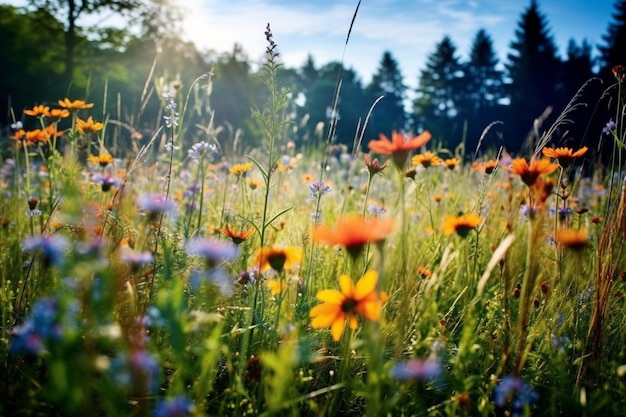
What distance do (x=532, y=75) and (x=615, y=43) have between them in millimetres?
4515

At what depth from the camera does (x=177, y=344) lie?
0.66 meters

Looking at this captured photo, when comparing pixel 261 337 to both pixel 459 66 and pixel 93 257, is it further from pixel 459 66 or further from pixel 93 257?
pixel 459 66

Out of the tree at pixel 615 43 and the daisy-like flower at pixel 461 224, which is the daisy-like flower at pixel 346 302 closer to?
the daisy-like flower at pixel 461 224

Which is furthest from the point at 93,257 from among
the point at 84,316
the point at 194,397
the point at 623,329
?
the point at 623,329

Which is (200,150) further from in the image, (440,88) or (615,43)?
(440,88)

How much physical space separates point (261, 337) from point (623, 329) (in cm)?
115

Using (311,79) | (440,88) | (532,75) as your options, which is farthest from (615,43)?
(311,79)

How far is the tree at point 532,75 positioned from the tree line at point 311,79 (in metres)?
0.07

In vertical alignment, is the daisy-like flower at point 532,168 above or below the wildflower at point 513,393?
above

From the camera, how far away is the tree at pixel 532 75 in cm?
2564

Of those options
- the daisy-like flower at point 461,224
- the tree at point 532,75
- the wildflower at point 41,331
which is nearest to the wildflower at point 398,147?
the daisy-like flower at point 461,224

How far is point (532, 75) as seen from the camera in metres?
27.4

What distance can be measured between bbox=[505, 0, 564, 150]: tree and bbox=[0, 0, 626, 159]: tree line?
69 millimetres

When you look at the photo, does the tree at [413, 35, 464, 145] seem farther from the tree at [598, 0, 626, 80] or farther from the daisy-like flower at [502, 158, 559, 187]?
the daisy-like flower at [502, 158, 559, 187]
